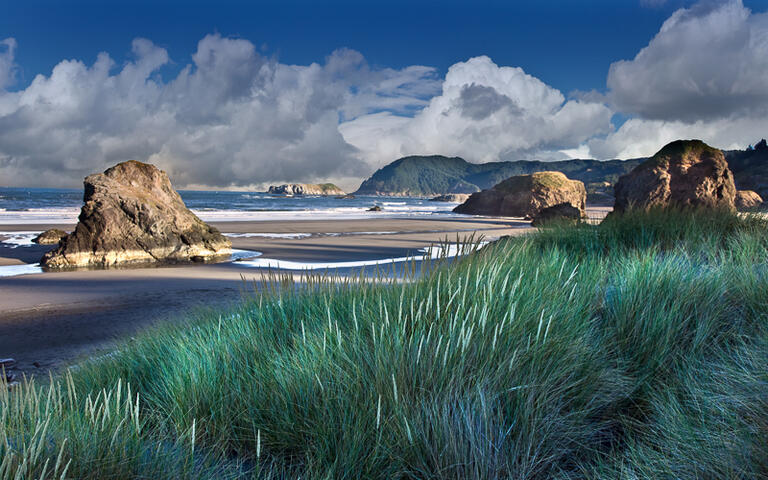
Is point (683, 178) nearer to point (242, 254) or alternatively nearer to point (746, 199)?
point (242, 254)

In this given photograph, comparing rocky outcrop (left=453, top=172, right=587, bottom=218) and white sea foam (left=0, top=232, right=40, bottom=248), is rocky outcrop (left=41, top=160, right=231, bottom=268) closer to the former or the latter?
white sea foam (left=0, top=232, right=40, bottom=248)

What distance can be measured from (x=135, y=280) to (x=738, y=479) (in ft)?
27.1

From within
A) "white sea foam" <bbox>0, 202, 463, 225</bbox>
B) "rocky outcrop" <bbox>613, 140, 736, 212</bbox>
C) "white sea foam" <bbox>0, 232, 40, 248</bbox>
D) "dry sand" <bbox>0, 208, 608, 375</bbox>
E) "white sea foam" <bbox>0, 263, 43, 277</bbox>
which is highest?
"rocky outcrop" <bbox>613, 140, 736, 212</bbox>

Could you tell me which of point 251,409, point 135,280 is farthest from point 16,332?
point 251,409

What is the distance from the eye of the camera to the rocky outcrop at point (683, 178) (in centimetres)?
1349

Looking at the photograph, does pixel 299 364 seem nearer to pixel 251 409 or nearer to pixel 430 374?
pixel 251 409

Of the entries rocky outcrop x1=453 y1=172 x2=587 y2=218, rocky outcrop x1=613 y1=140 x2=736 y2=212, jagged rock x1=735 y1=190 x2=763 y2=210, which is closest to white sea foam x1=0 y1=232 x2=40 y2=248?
rocky outcrop x1=613 y1=140 x2=736 y2=212

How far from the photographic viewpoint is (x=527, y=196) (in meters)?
33.7

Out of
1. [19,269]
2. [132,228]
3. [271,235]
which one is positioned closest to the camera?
[19,269]

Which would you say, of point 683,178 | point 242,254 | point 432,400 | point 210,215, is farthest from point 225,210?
point 432,400

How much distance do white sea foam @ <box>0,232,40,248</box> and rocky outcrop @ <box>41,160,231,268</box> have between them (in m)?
4.31

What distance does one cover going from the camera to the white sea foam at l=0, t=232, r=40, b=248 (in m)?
12.8

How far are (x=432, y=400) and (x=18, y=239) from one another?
16796mm

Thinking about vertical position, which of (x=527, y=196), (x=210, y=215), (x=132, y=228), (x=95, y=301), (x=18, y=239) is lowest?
(x=95, y=301)
